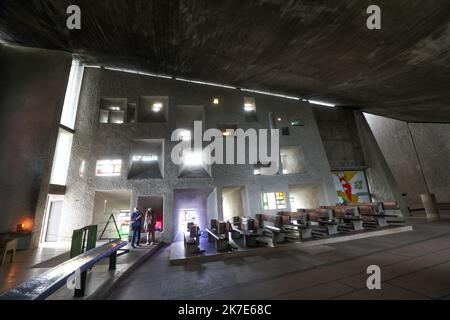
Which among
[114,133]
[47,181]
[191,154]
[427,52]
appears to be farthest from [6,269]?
[427,52]

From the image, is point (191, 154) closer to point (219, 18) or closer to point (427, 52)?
point (219, 18)

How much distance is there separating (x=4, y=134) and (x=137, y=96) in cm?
594

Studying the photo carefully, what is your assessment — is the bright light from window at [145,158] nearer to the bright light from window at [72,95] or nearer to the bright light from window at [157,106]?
the bright light from window at [157,106]

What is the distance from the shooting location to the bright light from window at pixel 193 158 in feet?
34.0

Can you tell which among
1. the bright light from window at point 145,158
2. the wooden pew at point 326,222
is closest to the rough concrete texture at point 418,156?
the wooden pew at point 326,222

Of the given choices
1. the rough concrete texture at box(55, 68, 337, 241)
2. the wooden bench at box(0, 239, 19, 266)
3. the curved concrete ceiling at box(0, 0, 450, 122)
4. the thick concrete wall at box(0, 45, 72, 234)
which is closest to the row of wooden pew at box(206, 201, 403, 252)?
the rough concrete texture at box(55, 68, 337, 241)

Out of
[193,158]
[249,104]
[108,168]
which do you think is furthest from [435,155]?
[108,168]

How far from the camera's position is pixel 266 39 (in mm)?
7348

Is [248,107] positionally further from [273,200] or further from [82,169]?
[82,169]

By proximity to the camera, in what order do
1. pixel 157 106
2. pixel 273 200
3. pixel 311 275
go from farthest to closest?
1. pixel 157 106
2. pixel 273 200
3. pixel 311 275

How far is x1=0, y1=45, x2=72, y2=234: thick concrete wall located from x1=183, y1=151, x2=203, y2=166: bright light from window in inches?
240

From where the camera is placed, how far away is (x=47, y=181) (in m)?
7.83

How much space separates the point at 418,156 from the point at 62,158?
86.7ft

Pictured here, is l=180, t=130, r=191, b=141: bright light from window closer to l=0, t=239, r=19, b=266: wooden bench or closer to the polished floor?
the polished floor
